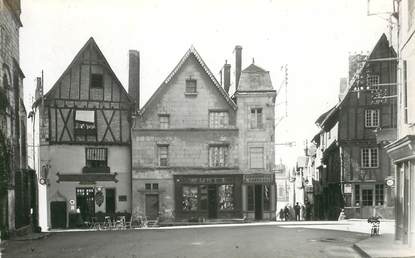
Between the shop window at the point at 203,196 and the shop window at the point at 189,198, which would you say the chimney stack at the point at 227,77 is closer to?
the shop window at the point at 203,196

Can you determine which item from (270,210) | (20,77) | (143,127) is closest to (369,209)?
(270,210)

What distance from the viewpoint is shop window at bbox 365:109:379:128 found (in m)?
35.0

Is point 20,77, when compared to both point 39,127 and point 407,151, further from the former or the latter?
point 407,151

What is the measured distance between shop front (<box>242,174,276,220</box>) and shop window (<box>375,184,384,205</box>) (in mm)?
6689

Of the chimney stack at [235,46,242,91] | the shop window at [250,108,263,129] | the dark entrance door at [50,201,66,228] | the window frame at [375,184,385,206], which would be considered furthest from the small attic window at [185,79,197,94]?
the window frame at [375,184,385,206]

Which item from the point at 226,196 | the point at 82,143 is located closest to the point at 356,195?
the point at 226,196

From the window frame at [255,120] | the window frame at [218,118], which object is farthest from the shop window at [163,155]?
the window frame at [255,120]

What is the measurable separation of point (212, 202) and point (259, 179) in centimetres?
326

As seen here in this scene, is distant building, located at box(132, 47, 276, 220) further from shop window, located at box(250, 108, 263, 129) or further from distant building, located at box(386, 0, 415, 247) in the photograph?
distant building, located at box(386, 0, 415, 247)

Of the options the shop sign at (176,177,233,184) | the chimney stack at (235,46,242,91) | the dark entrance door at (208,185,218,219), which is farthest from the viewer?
the chimney stack at (235,46,242,91)

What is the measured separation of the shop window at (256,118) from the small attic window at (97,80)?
9545mm

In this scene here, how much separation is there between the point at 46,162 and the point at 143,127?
611 cm

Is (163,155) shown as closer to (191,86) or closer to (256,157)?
(191,86)

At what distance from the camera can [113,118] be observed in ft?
108
